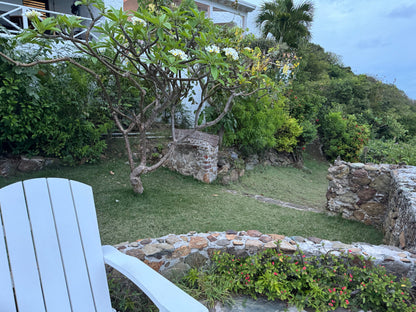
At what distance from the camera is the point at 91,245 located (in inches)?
57.7

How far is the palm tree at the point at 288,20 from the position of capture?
12.0 metres

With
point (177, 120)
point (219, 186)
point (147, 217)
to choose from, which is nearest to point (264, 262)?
point (147, 217)

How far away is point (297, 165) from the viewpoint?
28.8ft

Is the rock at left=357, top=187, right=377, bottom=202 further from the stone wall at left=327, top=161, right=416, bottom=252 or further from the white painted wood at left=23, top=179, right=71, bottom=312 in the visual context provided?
the white painted wood at left=23, top=179, right=71, bottom=312

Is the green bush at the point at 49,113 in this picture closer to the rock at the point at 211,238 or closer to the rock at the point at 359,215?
the rock at the point at 211,238

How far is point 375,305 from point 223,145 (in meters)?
5.17

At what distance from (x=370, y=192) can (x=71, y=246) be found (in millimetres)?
4171

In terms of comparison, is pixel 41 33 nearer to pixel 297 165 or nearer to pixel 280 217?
pixel 280 217

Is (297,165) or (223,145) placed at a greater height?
(223,145)

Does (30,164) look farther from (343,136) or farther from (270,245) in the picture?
(343,136)

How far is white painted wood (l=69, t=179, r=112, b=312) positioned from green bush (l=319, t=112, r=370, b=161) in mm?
9994

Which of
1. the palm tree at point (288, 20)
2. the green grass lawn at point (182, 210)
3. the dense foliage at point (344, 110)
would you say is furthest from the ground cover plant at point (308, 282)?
the palm tree at point (288, 20)

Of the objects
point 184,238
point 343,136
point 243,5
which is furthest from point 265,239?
point 243,5

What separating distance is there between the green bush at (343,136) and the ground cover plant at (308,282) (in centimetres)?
861
